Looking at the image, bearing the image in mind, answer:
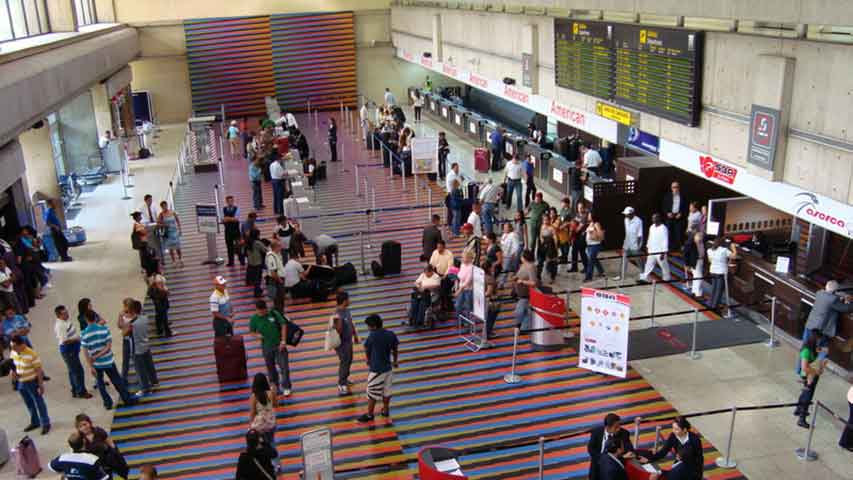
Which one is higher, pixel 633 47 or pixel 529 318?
pixel 633 47

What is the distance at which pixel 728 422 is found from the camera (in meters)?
9.73

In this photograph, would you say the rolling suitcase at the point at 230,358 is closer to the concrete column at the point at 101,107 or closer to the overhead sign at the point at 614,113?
the overhead sign at the point at 614,113

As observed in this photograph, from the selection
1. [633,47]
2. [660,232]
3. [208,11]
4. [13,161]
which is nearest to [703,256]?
[660,232]

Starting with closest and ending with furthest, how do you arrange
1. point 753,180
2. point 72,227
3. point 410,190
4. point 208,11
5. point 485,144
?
point 753,180 < point 72,227 < point 410,190 < point 485,144 < point 208,11

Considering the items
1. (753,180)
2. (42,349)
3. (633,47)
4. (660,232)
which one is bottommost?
(42,349)

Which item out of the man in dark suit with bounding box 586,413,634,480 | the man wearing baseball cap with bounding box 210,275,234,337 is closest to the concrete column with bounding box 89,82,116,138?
the man wearing baseball cap with bounding box 210,275,234,337

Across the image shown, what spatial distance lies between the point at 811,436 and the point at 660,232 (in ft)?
18.8

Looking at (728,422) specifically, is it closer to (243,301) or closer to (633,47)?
(633,47)

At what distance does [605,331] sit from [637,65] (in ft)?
16.7

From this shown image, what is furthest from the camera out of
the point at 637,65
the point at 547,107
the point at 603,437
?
the point at 547,107

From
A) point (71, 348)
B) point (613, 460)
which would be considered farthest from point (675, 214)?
point (71, 348)

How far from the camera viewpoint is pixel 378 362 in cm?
955

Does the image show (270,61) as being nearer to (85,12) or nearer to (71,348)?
(85,12)

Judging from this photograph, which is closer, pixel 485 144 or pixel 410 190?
pixel 410 190
